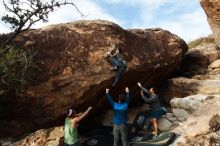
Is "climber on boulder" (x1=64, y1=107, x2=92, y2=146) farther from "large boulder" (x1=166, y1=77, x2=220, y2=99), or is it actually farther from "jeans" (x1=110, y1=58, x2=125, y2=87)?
"large boulder" (x1=166, y1=77, x2=220, y2=99)

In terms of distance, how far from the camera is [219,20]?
71.9 ft

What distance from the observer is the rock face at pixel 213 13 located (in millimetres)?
21641

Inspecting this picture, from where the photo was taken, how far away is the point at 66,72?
51.9 ft

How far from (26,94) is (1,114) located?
4.04ft

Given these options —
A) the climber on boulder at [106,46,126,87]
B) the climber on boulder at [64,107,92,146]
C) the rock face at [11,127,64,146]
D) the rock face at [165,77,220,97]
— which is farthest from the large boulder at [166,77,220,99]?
the climber on boulder at [64,107,92,146]

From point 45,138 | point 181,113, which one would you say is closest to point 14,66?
point 45,138

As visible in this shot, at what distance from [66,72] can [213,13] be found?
992 cm

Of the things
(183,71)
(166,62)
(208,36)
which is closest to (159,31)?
(166,62)

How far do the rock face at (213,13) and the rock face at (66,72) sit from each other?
607 cm

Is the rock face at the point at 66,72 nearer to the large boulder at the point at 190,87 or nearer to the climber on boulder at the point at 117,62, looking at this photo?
the climber on boulder at the point at 117,62

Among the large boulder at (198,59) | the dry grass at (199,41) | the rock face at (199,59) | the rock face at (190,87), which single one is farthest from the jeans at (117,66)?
the dry grass at (199,41)

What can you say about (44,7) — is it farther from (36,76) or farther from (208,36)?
(208,36)

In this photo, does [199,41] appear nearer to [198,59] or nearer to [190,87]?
[198,59]

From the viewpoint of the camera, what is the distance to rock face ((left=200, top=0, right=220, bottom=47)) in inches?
852
